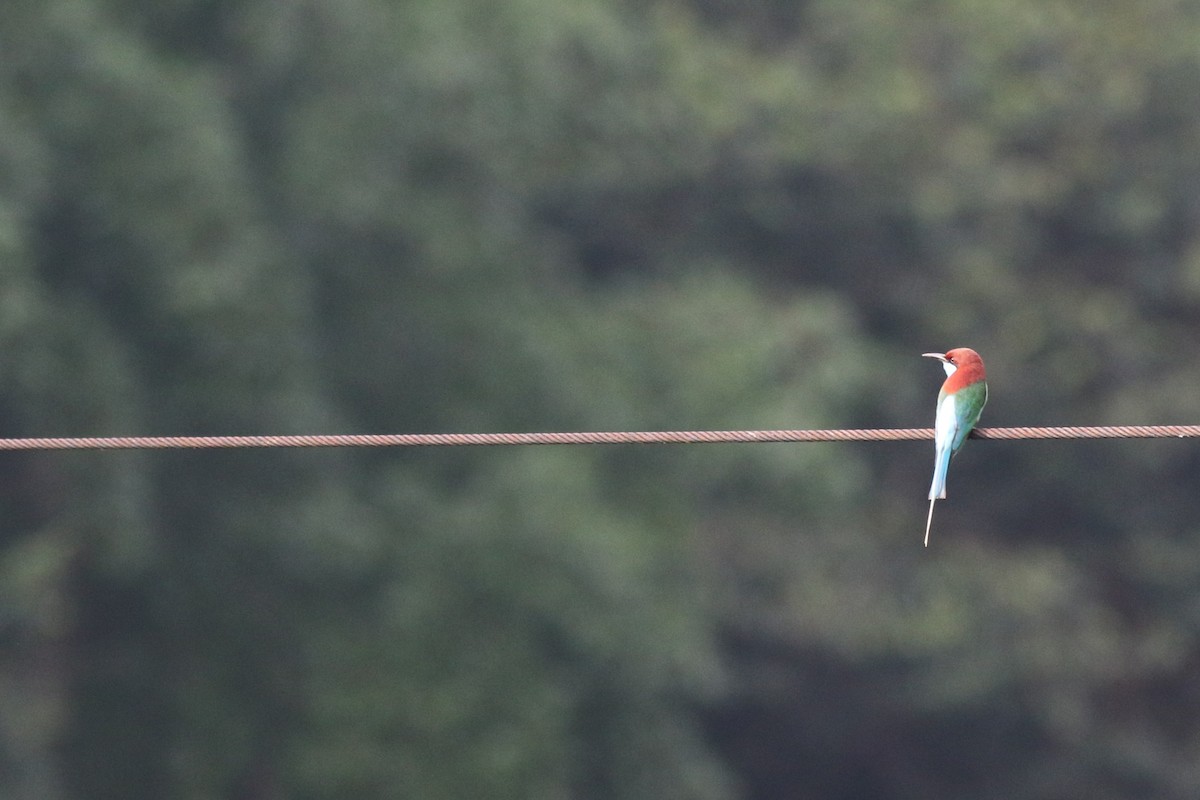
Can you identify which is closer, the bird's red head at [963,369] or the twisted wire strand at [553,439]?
the twisted wire strand at [553,439]

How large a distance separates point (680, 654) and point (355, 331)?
3933 millimetres

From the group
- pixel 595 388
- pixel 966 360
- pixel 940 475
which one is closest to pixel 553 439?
pixel 940 475

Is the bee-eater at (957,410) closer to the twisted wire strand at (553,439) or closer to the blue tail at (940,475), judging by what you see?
the blue tail at (940,475)

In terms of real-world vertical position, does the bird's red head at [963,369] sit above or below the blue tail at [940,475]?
above

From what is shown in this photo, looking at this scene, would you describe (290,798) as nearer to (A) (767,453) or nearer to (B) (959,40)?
(A) (767,453)

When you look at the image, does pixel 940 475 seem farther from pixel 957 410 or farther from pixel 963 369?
pixel 963 369

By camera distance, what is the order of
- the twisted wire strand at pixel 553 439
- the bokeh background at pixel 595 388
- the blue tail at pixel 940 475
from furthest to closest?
the bokeh background at pixel 595 388, the blue tail at pixel 940 475, the twisted wire strand at pixel 553 439

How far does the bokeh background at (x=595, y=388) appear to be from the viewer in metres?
16.4

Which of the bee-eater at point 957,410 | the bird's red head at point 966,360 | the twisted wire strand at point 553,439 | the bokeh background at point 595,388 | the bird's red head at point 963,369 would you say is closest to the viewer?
the twisted wire strand at point 553,439

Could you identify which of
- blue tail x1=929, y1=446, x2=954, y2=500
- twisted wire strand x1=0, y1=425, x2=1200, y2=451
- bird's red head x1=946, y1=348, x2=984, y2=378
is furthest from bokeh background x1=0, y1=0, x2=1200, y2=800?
twisted wire strand x1=0, y1=425, x2=1200, y2=451

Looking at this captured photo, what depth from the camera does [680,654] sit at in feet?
59.5

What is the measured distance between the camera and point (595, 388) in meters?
19.3

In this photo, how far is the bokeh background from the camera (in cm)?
1638

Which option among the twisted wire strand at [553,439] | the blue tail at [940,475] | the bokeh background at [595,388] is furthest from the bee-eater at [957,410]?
the bokeh background at [595,388]
